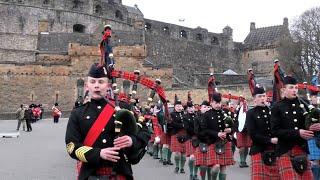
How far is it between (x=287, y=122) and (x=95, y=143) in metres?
3.01

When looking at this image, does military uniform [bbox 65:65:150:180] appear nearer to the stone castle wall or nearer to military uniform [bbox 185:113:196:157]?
military uniform [bbox 185:113:196:157]

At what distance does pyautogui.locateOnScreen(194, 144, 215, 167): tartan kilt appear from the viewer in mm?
9703

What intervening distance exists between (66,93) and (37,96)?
2826mm

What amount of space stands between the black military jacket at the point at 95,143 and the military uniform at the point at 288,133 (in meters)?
2.41

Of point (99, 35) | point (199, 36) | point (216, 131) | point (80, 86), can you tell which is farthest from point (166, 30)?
point (216, 131)

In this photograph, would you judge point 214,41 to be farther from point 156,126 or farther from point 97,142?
point 97,142

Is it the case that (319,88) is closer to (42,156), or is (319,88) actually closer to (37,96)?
(42,156)

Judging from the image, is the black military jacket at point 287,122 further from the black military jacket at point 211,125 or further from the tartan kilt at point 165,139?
the tartan kilt at point 165,139

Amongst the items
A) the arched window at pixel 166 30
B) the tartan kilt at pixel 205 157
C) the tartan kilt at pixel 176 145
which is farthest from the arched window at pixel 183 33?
the tartan kilt at pixel 205 157

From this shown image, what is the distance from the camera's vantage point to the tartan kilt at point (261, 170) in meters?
7.55

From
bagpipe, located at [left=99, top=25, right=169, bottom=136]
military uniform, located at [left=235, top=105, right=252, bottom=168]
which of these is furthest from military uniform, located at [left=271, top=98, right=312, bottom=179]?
military uniform, located at [left=235, top=105, right=252, bottom=168]

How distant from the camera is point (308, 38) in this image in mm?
49906

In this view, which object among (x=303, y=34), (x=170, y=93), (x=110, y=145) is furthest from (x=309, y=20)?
(x=110, y=145)

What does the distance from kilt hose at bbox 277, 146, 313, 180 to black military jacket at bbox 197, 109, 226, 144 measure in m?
2.82
